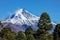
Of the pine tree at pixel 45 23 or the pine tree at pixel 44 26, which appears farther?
the pine tree at pixel 44 26

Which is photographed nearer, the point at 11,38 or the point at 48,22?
the point at 48,22

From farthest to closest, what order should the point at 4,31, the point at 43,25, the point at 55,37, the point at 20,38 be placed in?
1. the point at 55,37
2. the point at 20,38
3. the point at 4,31
4. the point at 43,25

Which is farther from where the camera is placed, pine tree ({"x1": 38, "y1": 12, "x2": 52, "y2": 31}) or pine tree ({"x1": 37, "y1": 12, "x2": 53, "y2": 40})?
pine tree ({"x1": 37, "y1": 12, "x2": 53, "y2": 40})

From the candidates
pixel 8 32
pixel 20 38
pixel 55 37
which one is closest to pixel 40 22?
pixel 8 32

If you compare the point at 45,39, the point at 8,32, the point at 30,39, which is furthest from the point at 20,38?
the point at 45,39

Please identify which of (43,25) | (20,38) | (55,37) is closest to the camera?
(43,25)

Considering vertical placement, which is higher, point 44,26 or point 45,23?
point 45,23

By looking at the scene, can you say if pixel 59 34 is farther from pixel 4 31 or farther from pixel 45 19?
pixel 45 19

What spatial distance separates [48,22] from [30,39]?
29198 mm

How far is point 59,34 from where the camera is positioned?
301ft

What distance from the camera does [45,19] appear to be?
63969 mm

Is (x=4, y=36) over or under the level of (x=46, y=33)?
over

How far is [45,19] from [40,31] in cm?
268

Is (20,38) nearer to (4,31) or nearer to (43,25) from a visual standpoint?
(4,31)
